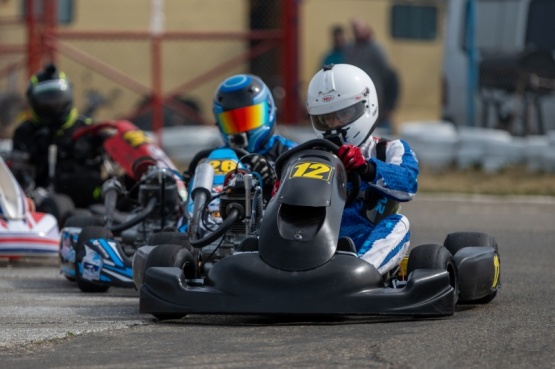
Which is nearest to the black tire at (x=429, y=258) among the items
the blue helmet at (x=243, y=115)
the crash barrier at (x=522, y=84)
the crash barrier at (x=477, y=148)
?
the blue helmet at (x=243, y=115)

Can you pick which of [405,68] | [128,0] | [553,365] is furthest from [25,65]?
[553,365]

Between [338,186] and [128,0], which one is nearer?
[338,186]

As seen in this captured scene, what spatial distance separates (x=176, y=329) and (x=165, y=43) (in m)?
12.4

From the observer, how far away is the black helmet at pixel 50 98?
10750mm

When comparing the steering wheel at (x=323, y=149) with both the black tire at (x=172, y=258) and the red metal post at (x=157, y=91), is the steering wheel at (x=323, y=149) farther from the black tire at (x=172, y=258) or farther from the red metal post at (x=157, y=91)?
the red metal post at (x=157, y=91)

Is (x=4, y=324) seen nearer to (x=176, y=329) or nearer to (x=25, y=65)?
(x=176, y=329)

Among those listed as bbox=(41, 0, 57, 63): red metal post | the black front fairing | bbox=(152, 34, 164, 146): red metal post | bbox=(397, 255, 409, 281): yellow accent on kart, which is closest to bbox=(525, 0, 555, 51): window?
bbox=(152, 34, 164, 146): red metal post

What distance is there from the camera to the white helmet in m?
6.74

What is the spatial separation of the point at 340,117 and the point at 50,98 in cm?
452

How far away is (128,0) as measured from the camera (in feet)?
57.0

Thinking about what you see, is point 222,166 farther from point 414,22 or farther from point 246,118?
point 414,22

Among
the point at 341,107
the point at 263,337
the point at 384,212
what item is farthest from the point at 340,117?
the point at 263,337

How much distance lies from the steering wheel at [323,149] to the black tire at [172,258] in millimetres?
575

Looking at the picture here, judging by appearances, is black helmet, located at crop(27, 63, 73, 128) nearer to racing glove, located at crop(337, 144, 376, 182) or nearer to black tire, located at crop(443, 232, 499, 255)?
black tire, located at crop(443, 232, 499, 255)
